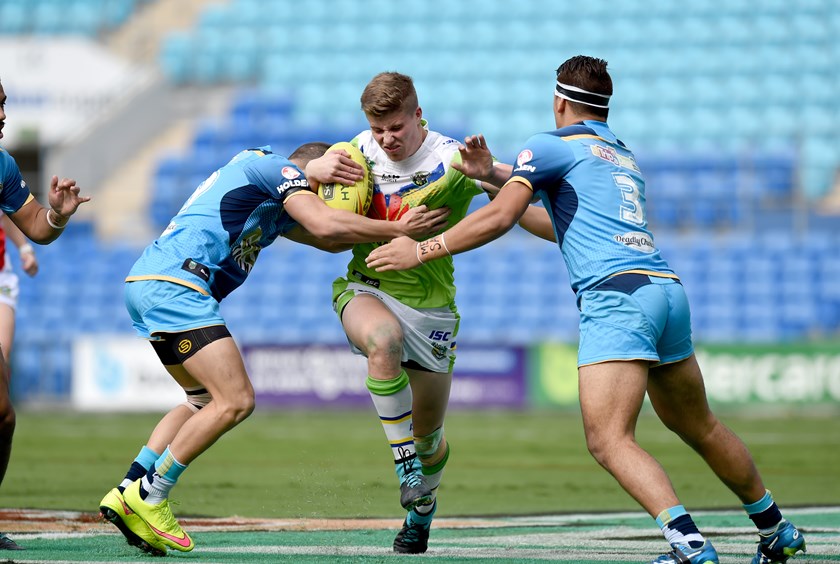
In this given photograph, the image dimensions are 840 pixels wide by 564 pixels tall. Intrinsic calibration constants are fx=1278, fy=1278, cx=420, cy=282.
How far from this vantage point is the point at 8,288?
31.2 feet

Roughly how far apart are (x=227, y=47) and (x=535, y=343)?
1205 cm

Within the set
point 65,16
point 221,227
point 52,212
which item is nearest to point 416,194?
point 221,227

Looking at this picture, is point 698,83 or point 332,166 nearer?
point 332,166

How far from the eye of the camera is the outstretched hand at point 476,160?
6645 millimetres

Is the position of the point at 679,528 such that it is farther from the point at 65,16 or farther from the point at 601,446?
the point at 65,16

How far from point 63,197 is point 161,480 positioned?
1.78m

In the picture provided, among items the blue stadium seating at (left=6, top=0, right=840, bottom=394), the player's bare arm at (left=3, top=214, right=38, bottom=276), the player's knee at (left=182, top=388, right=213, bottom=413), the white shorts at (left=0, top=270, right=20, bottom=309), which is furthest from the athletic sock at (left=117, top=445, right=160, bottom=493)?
the blue stadium seating at (left=6, top=0, right=840, bottom=394)

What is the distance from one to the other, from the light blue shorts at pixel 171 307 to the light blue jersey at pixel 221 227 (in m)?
0.04

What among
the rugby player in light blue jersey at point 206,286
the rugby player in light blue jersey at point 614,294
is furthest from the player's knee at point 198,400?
the rugby player in light blue jersey at point 614,294

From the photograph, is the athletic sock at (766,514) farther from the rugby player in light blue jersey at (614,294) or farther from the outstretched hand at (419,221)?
the outstretched hand at (419,221)

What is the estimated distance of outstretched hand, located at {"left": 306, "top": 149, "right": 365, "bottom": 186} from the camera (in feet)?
23.4

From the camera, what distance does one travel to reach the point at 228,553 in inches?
266

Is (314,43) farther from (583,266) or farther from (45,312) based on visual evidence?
(583,266)

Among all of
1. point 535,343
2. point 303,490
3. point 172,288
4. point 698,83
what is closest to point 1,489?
point 303,490
